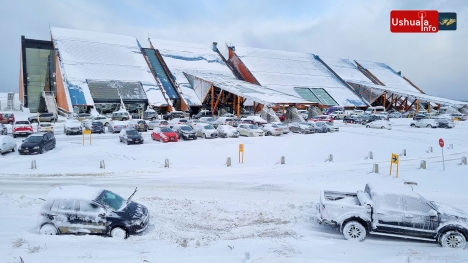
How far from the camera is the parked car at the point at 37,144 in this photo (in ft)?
64.0

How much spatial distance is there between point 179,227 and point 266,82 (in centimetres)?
4529

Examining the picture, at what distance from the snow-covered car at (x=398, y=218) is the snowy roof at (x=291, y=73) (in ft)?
139

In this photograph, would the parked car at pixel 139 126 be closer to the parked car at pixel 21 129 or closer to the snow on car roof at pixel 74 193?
the parked car at pixel 21 129

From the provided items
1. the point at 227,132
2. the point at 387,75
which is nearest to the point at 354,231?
the point at 227,132

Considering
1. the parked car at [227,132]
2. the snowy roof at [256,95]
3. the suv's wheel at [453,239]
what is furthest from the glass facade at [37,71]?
the suv's wheel at [453,239]

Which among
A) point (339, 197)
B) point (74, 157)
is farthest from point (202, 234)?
point (74, 157)

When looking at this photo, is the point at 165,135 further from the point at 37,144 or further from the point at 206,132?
the point at 37,144

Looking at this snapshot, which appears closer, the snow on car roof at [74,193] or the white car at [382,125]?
the snow on car roof at [74,193]

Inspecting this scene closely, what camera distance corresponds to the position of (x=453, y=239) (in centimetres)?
827

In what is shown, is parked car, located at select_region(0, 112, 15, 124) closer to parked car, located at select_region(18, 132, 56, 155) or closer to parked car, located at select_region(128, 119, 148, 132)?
parked car, located at select_region(128, 119, 148, 132)

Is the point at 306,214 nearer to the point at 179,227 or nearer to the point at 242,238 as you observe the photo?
the point at 242,238

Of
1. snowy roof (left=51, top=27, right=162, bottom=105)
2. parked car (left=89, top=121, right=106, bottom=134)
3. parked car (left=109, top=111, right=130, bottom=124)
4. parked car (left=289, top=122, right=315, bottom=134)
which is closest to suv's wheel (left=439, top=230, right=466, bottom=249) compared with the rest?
parked car (left=289, top=122, right=315, bottom=134)

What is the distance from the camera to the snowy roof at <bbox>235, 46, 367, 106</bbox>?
53.6m

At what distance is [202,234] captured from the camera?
29.3 feet
